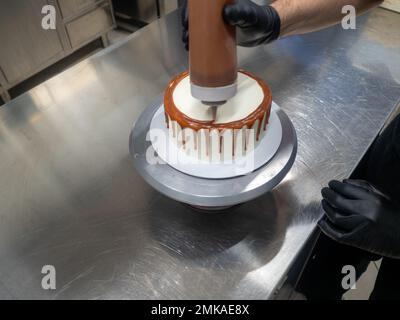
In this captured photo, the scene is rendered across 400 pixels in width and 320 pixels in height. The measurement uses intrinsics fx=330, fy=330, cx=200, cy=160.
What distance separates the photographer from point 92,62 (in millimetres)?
1247

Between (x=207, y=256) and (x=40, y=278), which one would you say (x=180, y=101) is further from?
(x=40, y=278)

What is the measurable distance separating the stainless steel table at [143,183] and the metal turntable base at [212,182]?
0.15 metres

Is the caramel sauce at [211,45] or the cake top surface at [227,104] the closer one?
the caramel sauce at [211,45]

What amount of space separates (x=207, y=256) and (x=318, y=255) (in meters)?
0.58

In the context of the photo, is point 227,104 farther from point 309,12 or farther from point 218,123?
point 309,12

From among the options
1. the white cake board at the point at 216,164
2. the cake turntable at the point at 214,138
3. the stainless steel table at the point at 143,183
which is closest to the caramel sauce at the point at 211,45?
the cake turntable at the point at 214,138

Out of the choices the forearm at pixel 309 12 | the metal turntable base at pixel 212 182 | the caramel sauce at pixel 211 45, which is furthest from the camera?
the forearm at pixel 309 12

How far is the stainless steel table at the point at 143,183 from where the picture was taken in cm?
74

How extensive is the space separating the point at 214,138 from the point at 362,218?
386mm

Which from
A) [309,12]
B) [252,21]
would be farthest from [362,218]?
[309,12]

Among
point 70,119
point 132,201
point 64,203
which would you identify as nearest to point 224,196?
point 132,201

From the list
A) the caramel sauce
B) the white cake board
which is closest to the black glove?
the white cake board

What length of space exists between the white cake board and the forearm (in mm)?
339

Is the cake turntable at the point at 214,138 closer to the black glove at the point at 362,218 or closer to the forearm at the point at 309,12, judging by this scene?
the black glove at the point at 362,218
